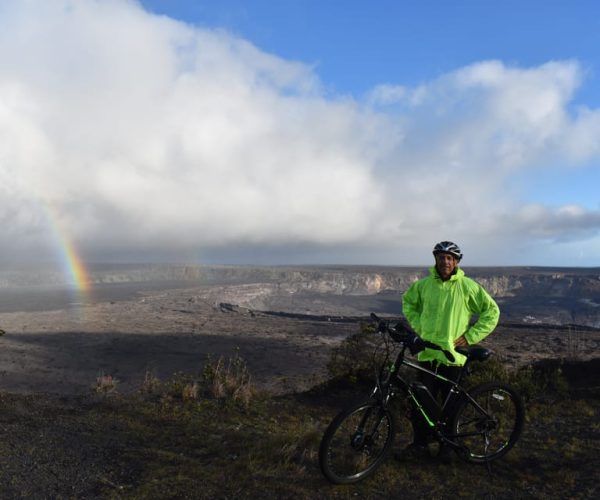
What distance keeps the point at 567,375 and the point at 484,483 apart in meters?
9.29

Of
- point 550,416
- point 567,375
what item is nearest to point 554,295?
point 567,375

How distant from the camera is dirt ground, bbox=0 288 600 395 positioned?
2297 cm

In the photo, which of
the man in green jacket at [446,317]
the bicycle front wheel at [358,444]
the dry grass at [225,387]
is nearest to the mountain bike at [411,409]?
the bicycle front wheel at [358,444]

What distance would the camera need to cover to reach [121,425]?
20.5 ft

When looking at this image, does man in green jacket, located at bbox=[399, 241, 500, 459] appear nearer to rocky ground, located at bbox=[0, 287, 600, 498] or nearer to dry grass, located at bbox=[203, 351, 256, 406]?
rocky ground, located at bbox=[0, 287, 600, 498]

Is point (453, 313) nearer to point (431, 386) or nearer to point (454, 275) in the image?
point (454, 275)

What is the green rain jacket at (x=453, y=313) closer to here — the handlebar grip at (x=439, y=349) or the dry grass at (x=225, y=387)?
the handlebar grip at (x=439, y=349)

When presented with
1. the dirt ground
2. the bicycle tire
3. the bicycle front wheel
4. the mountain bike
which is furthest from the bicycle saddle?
the dirt ground

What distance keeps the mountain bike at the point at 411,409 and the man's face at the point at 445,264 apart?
2.52 ft

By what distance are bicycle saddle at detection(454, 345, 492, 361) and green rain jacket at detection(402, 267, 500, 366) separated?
0.06m

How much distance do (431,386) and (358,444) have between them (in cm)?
109

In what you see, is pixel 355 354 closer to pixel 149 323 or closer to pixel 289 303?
pixel 149 323

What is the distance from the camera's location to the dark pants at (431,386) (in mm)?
4793

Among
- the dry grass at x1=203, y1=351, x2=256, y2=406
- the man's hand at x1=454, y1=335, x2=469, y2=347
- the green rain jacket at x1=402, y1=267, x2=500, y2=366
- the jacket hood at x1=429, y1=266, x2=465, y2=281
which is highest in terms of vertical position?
the jacket hood at x1=429, y1=266, x2=465, y2=281
